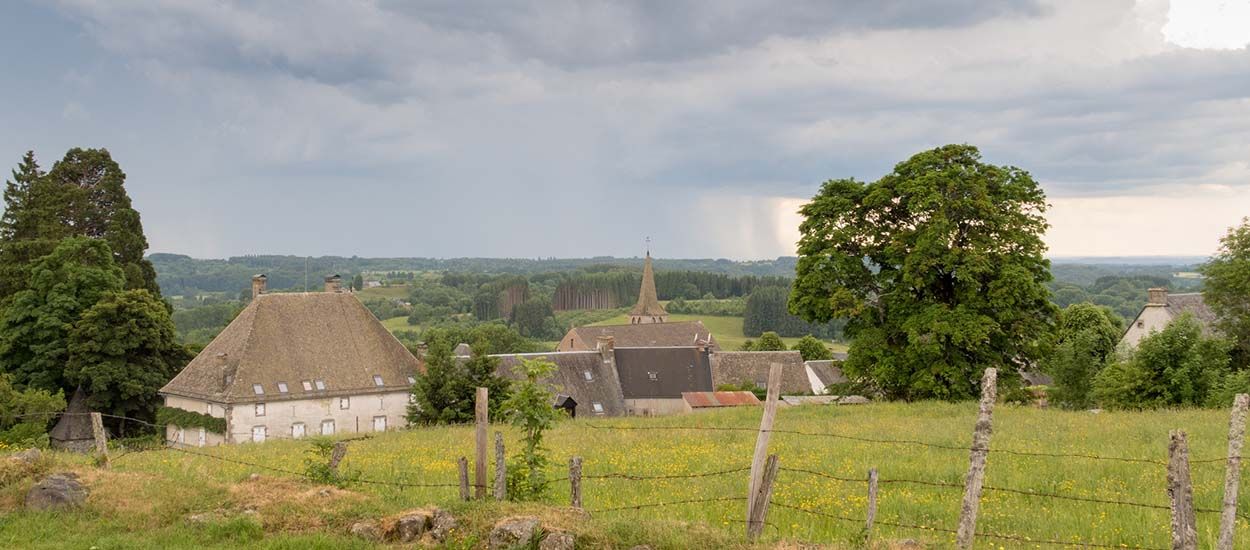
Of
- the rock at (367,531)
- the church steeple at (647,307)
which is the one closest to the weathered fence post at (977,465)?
the rock at (367,531)

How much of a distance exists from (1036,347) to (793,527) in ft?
86.9

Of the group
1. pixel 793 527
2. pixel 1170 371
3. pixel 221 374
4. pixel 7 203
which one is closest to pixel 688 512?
pixel 793 527

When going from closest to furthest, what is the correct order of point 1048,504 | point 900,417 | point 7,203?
point 1048,504
point 900,417
point 7,203

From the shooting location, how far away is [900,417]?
29188 mm

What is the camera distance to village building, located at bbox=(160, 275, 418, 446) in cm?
4869

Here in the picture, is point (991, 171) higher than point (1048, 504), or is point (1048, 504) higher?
point (991, 171)

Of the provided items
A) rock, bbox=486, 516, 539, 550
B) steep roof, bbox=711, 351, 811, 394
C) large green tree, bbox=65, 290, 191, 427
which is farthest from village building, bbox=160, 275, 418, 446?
rock, bbox=486, 516, 539, 550

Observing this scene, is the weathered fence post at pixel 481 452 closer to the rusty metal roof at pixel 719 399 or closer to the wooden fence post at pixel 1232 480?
the wooden fence post at pixel 1232 480

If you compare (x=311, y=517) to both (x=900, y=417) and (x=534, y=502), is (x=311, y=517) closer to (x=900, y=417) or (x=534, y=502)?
(x=534, y=502)

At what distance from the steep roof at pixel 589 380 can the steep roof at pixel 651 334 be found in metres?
35.6

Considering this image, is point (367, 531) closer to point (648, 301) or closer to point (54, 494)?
point (54, 494)

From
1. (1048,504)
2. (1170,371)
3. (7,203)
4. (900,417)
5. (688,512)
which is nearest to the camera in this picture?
(688,512)

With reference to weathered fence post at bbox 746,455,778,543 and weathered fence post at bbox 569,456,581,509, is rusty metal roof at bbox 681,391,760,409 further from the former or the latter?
weathered fence post at bbox 746,455,778,543

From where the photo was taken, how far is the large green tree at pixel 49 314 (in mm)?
47500
